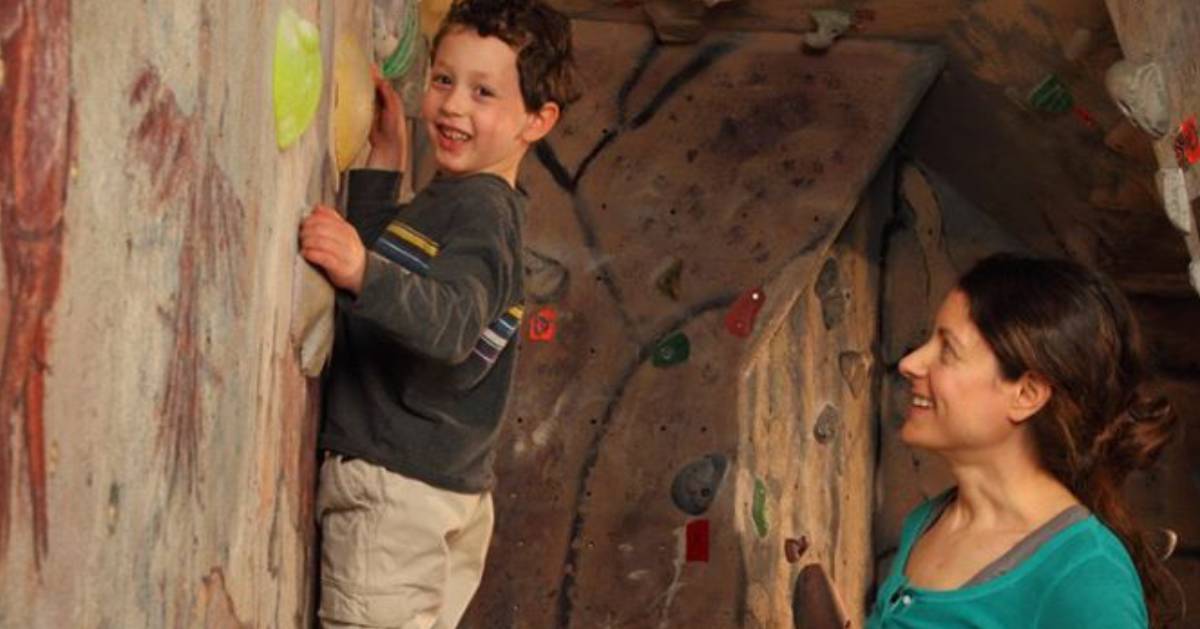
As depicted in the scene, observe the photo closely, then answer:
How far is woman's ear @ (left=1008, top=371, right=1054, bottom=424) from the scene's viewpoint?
2.66 metres

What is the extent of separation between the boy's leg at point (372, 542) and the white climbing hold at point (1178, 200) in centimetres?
172

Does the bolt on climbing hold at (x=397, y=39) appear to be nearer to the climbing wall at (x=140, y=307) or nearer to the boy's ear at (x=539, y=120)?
the boy's ear at (x=539, y=120)

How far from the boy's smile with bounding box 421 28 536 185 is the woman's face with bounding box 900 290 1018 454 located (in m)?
0.65

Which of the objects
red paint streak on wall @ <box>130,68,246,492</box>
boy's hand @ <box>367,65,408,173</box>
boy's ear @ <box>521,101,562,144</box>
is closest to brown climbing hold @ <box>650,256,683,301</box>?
boy's ear @ <box>521,101,562,144</box>

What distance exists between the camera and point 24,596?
1785 millimetres

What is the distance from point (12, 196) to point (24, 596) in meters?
0.33

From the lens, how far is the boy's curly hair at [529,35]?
3.02 m

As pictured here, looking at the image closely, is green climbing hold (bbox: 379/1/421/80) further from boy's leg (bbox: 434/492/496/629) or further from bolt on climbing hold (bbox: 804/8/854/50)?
bolt on climbing hold (bbox: 804/8/854/50)

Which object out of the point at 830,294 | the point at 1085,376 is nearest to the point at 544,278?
the point at 830,294

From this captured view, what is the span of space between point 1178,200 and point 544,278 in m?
1.67

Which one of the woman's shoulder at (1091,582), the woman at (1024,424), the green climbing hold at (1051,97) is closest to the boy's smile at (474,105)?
the woman at (1024,424)

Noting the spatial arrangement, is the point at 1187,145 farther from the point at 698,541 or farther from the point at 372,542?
the point at 372,542

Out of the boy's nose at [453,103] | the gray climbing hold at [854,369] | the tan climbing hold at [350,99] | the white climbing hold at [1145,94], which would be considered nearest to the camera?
the tan climbing hold at [350,99]

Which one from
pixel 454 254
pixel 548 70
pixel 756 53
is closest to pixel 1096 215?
pixel 756 53
